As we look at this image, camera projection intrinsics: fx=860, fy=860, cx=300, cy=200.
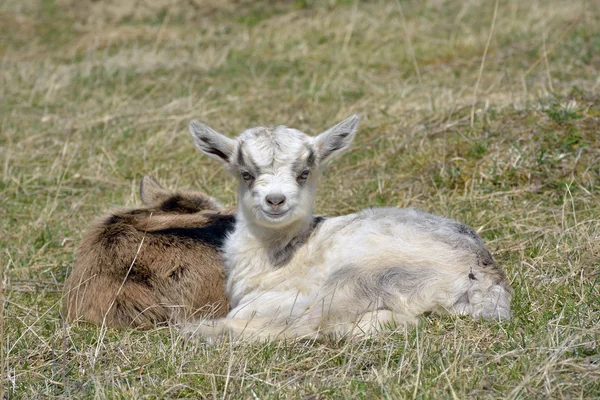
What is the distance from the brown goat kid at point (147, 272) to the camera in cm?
492

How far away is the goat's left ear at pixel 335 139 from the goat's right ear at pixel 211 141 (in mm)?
537

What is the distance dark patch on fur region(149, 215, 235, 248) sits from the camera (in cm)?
529

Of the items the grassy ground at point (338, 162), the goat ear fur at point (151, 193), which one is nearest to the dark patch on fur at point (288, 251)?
the grassy ground at point (338, 162)

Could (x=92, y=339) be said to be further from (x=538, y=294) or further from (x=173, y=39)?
(x=173, y=39)

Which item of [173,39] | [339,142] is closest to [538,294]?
[339,142]

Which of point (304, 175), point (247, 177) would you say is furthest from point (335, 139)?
point (247, 177)

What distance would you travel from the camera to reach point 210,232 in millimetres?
5480

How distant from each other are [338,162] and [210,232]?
236 centimetres

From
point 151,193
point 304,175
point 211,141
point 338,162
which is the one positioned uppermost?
point 211,141

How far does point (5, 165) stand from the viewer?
7.73 metres

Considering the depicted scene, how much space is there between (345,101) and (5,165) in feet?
11.2

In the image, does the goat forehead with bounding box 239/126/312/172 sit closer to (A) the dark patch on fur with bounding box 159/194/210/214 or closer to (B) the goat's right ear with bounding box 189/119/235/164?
(B) the goat's right ear with bounding box 189/119/235/164

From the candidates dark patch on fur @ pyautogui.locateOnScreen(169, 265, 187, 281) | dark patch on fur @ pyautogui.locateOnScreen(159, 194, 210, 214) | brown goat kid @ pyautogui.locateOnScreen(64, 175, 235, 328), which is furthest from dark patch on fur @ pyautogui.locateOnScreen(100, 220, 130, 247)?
dark patch on fur @ pyautogui.locateOnScreen(159, 194, 210, 214)

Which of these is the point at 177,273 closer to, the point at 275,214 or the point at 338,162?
the point at 275,214
